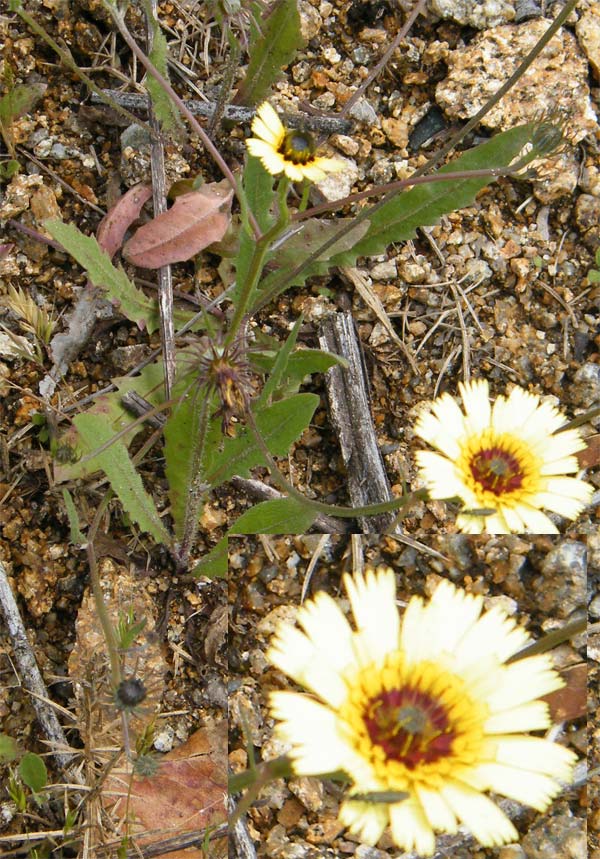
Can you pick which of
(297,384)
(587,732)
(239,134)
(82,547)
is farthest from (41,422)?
(587,732)

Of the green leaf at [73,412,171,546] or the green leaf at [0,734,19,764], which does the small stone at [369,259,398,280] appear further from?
the green leaf at [0,734,19,764]

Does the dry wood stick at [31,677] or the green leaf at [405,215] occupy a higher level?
the green leaf at [405,215]

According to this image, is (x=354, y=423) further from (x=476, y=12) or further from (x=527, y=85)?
Answer: (x=476, y=12)

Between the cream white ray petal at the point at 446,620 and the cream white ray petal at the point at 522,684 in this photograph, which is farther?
the cream white ray petal at the point at 446,620

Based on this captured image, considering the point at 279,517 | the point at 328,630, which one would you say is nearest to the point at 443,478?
the point at 279,517

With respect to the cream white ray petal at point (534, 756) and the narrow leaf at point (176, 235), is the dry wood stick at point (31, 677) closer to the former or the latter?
the narrow leaf at point (176, 235)

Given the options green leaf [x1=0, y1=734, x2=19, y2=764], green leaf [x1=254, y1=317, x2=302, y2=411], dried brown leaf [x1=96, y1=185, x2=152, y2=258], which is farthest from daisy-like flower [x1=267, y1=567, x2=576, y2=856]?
dried brown leaf [x1=96, y1=185, x2=152, y2=258]

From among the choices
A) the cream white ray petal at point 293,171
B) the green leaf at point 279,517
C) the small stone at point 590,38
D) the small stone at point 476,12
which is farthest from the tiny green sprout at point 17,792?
the small stone at point 590,38

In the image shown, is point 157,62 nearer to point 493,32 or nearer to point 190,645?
point 493,32
